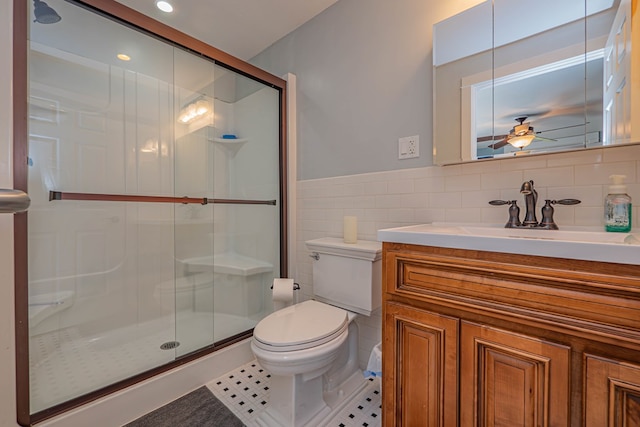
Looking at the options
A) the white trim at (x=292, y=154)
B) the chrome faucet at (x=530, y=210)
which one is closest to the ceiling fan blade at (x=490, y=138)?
the chrome faucet at (x=530, y=210)

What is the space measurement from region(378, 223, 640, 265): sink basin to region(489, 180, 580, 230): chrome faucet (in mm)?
24

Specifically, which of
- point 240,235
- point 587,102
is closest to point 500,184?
point 587,102

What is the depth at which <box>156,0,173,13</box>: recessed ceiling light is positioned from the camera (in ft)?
5.86

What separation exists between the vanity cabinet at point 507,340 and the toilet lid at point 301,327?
297 mm

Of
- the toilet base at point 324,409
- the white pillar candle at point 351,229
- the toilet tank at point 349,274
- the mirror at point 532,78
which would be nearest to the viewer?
the mirror at point 532,78

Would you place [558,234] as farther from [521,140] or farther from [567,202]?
[521,140]

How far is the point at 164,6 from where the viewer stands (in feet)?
5.99

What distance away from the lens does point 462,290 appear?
86 centimetres

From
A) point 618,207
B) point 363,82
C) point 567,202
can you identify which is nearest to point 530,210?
point 567,202

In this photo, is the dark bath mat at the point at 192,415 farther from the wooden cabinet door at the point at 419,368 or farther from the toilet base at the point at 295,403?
the wooden cabinet door at the point at 419,368

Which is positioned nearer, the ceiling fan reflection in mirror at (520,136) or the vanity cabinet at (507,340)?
the vanity cabinet at (507,340)

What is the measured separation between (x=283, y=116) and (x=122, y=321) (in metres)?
1.71

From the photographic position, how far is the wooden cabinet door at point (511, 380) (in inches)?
28.0

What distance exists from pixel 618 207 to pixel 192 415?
1908 millimetres
